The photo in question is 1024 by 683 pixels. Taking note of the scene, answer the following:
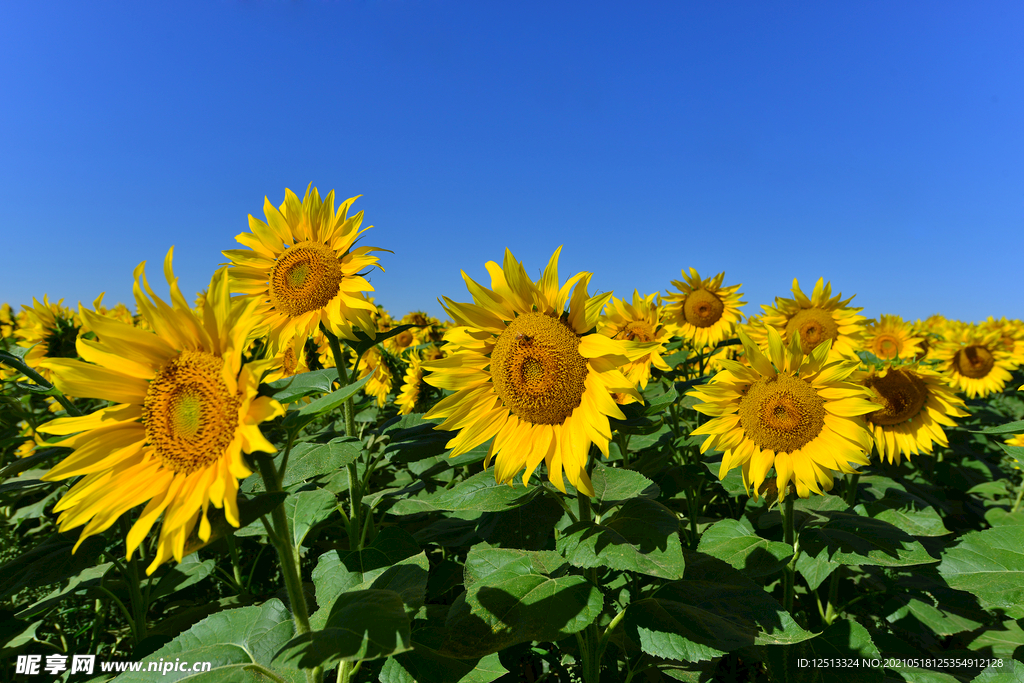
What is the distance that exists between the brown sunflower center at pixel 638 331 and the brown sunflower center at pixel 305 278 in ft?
8.88

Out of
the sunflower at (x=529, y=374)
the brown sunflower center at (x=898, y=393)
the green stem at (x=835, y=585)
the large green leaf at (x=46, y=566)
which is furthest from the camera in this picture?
the brown sunflower center at (x=898, y=393)

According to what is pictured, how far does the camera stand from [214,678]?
5.05 ft

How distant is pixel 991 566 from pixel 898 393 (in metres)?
1.15

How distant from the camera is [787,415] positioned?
260cm

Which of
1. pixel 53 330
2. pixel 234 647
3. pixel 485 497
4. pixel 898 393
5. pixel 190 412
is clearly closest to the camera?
pixel 190 412

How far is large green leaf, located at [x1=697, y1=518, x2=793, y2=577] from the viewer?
242 centimetres

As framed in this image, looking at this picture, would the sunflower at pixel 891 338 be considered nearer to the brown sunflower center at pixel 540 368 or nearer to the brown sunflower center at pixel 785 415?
the brown sunflower center at pixel 785 415

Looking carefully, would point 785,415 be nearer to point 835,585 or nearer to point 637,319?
point 835,585

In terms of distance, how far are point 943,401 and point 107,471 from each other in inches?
181

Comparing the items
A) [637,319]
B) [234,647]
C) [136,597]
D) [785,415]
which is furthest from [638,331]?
[136,597]

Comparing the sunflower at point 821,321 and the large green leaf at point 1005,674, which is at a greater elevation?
the sunflower at point 821,321

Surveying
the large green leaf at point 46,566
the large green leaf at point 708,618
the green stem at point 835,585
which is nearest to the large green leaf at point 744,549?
the large green leaf at point 708,618

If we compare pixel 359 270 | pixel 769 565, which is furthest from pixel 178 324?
pixel 769 565

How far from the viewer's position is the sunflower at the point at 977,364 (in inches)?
241
